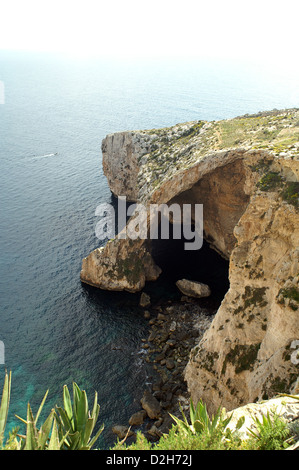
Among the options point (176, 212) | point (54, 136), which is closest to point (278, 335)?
point (176, 212)

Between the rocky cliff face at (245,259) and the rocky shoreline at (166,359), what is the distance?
2.61 m

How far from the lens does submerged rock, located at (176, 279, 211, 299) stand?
49.0 m

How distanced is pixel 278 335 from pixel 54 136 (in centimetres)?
11355

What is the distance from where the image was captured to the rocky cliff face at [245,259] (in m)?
27.4

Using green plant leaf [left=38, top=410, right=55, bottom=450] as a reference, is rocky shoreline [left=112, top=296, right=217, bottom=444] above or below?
below

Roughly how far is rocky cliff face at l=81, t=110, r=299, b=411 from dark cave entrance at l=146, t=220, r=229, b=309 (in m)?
2.24

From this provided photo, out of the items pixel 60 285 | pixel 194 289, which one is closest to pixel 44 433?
pixel 194 289

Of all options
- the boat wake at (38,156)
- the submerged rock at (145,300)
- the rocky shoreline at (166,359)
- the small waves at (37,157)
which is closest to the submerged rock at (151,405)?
the rocky shoreline at (166,359)

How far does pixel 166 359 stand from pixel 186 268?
18.5 metres

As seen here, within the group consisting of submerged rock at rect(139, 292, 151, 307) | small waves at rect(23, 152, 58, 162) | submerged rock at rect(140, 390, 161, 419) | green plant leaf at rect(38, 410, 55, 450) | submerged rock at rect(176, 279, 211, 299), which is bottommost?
submerged rock at rect(140, 390, 161, 419)

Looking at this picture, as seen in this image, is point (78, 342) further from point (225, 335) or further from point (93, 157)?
point (93, 157)

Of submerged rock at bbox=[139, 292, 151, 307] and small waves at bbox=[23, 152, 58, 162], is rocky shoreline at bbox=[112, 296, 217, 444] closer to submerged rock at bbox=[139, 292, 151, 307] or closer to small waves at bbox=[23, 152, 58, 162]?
submerged rock at bbox=[139, 292, 151, 307]

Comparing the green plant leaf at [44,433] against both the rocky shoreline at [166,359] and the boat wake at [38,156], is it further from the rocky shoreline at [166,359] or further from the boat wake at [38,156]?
the boat wake at [38,156]

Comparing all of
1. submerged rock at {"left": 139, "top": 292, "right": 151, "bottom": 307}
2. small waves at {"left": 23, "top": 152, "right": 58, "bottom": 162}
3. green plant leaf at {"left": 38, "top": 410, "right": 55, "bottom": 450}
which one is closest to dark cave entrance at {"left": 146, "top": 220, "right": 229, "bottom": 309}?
submerged rock at {"left": 139, "top": 292, "right": 151, "bottom": 307}
